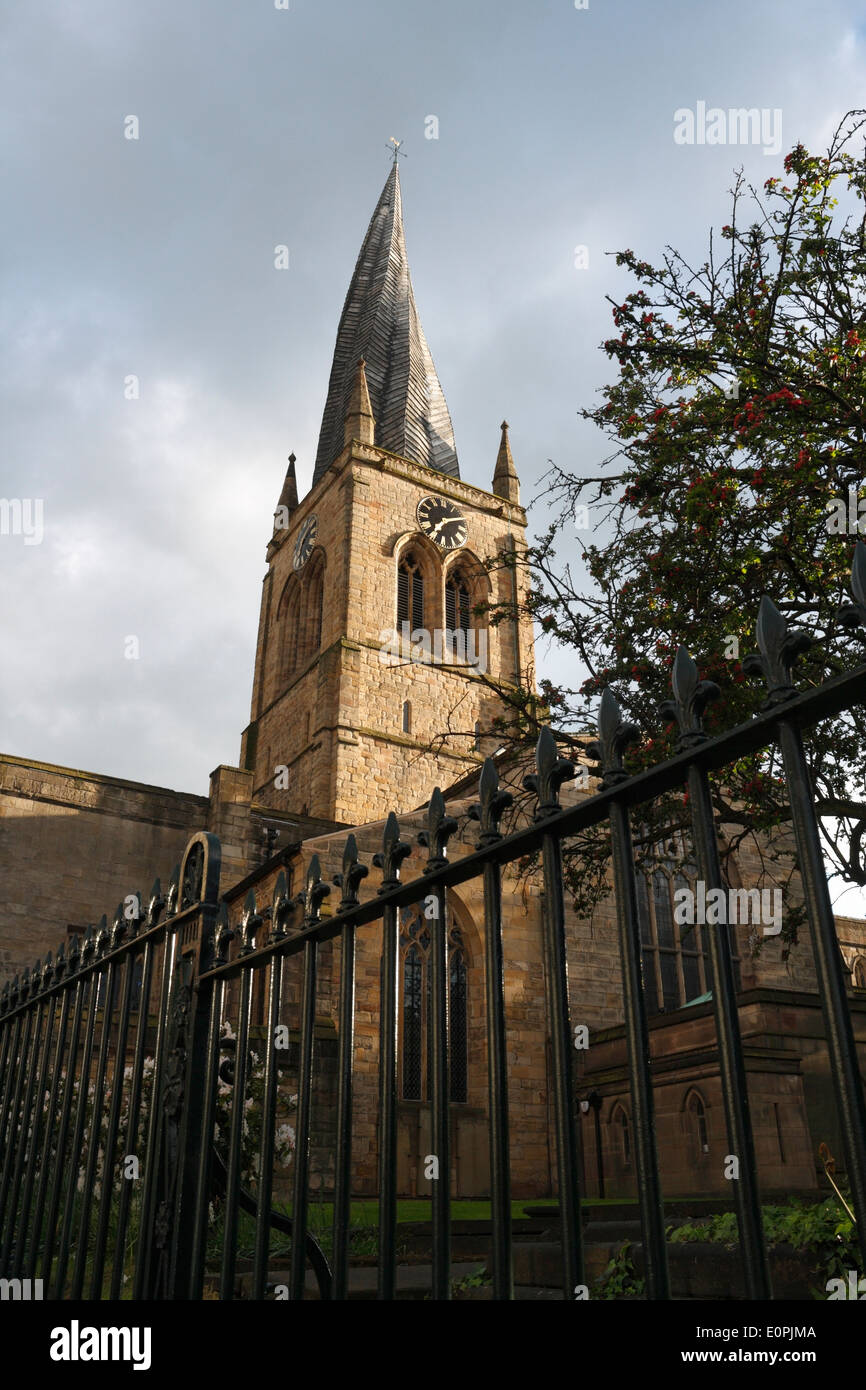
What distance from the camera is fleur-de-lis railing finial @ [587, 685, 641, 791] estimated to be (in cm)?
188

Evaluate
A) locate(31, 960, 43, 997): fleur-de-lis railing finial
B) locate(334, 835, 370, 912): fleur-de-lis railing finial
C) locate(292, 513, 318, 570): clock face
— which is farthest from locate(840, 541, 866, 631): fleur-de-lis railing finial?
locate(292, 513, 318, 570): clock face

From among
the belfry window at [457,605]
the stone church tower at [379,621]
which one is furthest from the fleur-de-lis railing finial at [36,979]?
the belfry window at [457,605]

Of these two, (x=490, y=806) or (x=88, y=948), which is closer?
(x=490, y=806)

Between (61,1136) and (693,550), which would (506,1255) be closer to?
(61,1136)

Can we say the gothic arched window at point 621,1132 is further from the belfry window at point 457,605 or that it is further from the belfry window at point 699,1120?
the belfry window at point 457,605

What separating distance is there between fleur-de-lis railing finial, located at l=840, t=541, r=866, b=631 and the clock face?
35970mm

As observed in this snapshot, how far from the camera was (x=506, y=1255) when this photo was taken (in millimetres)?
1854

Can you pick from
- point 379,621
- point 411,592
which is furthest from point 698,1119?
point 411,592

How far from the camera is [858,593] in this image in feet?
5.12

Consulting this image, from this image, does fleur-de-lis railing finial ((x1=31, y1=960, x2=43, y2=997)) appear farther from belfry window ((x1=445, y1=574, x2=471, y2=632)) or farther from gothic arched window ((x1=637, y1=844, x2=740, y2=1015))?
belfry window ((x1=445, y1=574, x2=471, y2=632))

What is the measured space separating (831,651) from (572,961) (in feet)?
39.4

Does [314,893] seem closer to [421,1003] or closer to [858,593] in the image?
[858,593]

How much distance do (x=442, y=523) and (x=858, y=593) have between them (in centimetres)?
3519

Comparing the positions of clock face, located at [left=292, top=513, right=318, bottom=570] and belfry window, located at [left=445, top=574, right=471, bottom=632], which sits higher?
clock face, located at [left=292, top=513, right=318, bottom=570]
